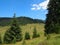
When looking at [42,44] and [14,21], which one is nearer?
[42,44]

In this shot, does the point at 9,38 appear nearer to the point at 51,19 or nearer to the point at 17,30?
the point at 17,30

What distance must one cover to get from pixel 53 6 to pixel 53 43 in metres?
26.2

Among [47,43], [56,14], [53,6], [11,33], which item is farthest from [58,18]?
[11,33]

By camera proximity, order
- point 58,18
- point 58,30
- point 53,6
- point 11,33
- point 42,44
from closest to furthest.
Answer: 1. point 42,44
2. point 58,30
3. point 58,18
4. point 53,6
5. point 11,33

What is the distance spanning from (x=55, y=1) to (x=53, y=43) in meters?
23.8

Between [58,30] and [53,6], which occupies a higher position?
[53,6]

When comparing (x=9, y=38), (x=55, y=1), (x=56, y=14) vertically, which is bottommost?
(x=9, y=38)

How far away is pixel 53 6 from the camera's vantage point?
4184cm

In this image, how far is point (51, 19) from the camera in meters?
42.8

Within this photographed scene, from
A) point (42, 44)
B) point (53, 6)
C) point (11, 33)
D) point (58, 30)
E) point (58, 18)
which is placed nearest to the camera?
point (42, 44)

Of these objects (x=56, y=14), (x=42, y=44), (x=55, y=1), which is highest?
(x=55, y=1)

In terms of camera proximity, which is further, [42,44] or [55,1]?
[55,1]

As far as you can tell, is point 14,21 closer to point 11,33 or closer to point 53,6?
point 11,33

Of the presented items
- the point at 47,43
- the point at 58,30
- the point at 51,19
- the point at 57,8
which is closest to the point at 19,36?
the point at 51,19
